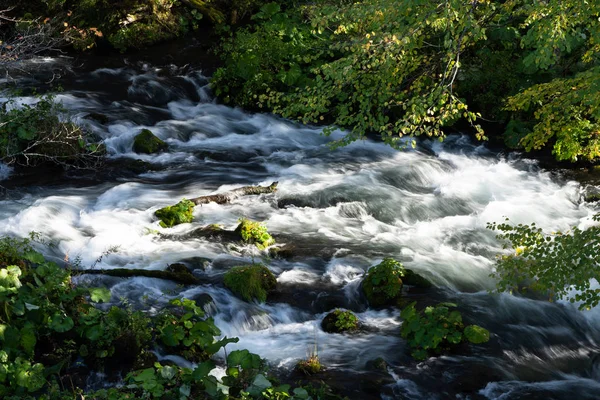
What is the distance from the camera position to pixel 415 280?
27.3ft

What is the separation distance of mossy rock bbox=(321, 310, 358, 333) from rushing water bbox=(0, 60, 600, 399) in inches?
4.0

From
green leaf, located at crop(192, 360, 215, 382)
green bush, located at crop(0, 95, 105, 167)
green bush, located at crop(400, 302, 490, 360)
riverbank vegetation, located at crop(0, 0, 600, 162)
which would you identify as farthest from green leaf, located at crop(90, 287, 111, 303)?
green bush, located at crop(0, 95, 105, 167)

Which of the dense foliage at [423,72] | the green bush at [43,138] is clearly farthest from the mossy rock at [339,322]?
the green bush at [43,138]

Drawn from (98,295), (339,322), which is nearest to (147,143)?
(339,322)

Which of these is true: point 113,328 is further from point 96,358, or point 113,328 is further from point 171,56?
point 171,56

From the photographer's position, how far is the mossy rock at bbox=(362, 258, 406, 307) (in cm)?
784

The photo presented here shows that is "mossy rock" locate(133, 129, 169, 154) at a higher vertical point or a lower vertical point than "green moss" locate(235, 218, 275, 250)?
higher

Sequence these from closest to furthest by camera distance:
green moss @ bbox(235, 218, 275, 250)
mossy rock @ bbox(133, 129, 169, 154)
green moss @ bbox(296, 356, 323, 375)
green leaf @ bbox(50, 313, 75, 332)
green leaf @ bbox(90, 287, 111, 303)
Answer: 1. green leaf @ bbox(50, 313, 75, 332)
2. green leaf @ bbox(90, 287, 111, 303)
3. green moss @ bbox(296, 356, 323, 375)
4. green moss @ bbox(235, 218, 275, 250)
5. mossy rock @ bbox(133, 129, 169, 154)

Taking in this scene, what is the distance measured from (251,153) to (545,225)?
5759 mm

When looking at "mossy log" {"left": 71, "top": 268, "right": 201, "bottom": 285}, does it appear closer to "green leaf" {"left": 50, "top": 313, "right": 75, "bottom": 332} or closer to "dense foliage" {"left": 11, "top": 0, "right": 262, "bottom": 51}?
"green leaf" {"left": 50, "top": 313, "right": 75, "bottom": 332}

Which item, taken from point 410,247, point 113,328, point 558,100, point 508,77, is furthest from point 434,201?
point 113,328

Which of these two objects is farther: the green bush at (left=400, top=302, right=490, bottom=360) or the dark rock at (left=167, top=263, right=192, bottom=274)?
the dark rock at (left=167, top=263, right=192, bottom=274)

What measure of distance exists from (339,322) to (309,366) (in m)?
0.96

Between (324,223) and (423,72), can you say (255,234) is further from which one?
(423,72)
